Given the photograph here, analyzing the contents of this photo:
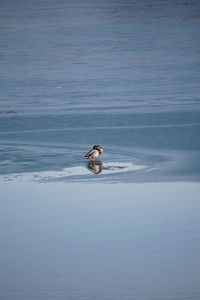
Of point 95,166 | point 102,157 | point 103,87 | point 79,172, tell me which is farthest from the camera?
point 103,87

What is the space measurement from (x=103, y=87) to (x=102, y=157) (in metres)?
5.09

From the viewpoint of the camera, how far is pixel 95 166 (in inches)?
412

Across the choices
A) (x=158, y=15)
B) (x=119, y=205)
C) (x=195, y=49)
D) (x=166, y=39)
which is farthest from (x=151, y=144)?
(x=158, y=15)

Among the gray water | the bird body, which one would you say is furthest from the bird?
the gray water

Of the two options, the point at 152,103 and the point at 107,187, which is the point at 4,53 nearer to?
the point at 152,103

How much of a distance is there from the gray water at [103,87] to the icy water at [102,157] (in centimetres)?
3

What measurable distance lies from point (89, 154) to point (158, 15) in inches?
548

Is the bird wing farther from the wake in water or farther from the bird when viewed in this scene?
the wake in water

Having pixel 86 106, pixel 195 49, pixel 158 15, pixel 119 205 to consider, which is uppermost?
pixel 158 15

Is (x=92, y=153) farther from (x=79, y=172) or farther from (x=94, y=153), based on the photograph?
(x=79, y=172)

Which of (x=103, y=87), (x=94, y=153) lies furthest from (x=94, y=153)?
(x=103, y=87)

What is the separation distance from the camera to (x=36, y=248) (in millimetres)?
7008

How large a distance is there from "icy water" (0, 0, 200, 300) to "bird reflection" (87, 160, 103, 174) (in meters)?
0.02

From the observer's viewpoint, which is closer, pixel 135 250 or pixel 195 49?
pixel 135 250
